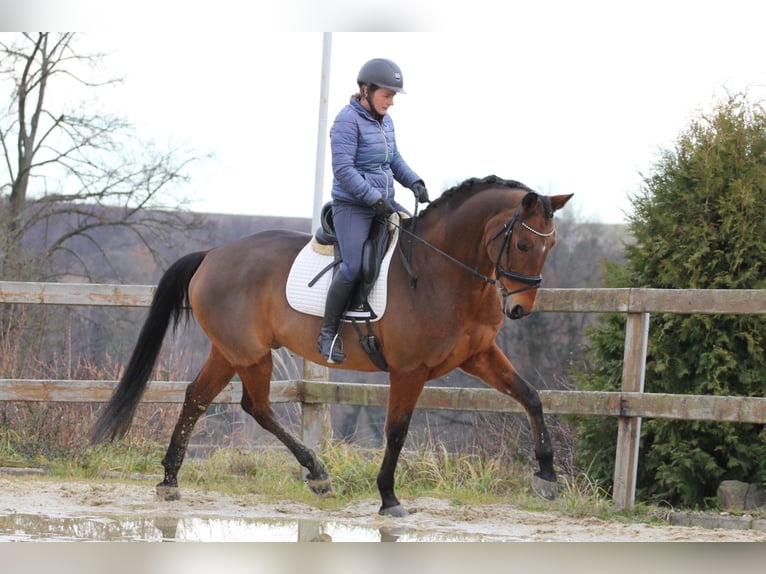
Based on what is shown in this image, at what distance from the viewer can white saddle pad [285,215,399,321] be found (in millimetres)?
5359

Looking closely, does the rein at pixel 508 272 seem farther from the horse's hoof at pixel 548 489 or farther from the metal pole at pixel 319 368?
the metal pole at pixel 319 368

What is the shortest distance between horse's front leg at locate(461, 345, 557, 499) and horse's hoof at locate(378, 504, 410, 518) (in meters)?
0.81

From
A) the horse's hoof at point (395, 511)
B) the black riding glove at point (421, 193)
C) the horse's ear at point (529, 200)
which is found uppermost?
the black riding glove at point (421, 193)

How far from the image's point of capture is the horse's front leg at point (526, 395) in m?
5.30

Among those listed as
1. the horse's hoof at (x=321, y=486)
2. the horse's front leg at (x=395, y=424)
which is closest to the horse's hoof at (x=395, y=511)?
the horse's front leg at (x=395, y=424)

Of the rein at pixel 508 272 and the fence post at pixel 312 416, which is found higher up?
the rein at pixel 508 272

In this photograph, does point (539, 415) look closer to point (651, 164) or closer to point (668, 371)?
point (668, 371)

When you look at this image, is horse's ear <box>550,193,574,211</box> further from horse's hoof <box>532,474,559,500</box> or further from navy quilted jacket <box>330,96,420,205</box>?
horse's hoof <box>532,474,559,500</box>

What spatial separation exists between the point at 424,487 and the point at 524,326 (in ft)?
59.7

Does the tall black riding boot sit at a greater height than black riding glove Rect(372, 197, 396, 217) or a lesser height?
lesser

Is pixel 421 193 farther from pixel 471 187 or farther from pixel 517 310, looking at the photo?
pixel 517 310

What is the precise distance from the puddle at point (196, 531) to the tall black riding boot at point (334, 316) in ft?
3.32

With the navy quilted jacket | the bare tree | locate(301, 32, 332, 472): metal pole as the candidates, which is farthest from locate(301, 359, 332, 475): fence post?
the bare tree
